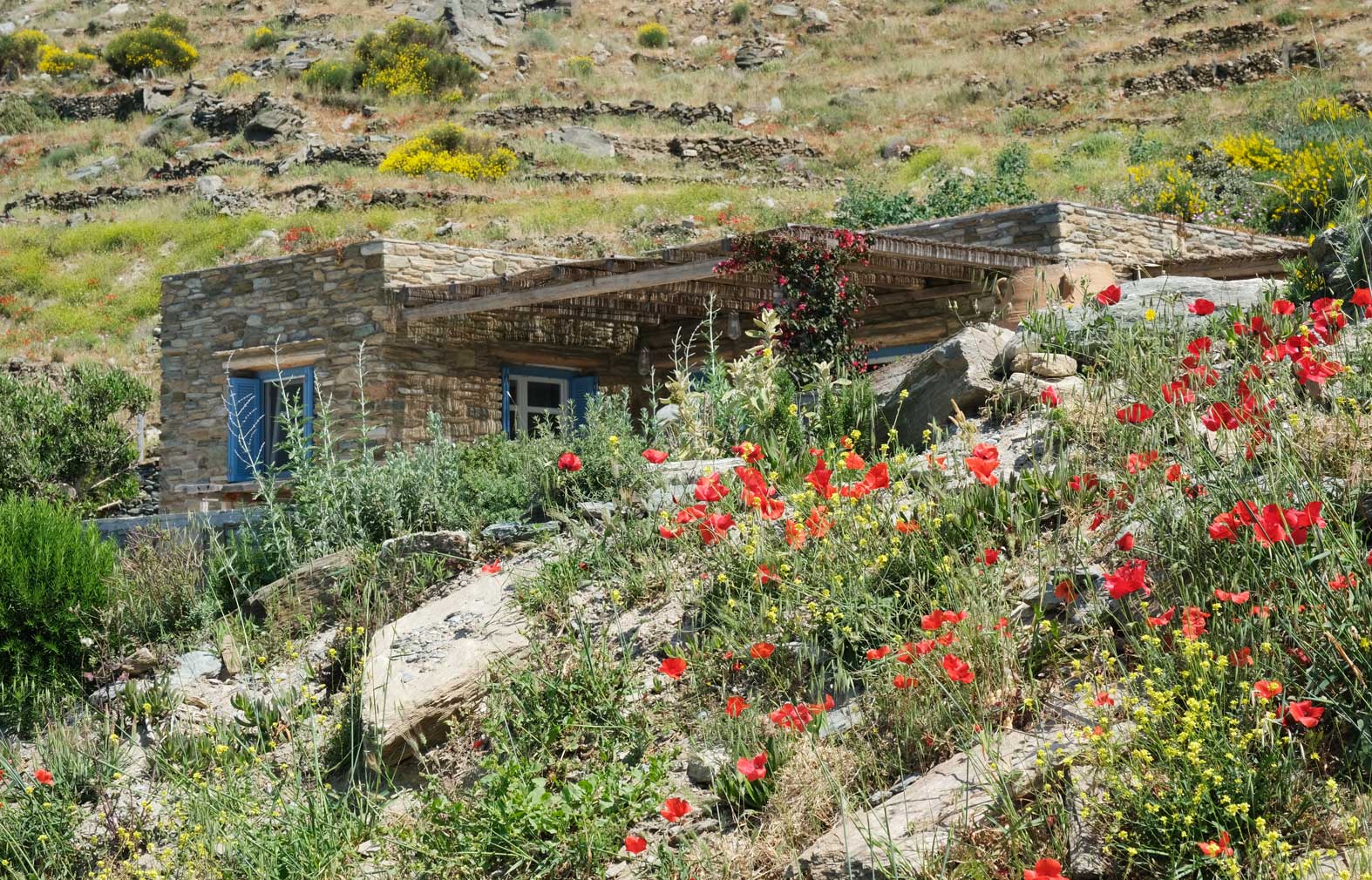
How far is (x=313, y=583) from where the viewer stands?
5594mm

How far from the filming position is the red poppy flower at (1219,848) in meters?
2.31

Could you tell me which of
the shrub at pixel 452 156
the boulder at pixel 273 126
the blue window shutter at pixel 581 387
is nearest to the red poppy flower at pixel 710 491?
the blue window shutter at pixel 581 387

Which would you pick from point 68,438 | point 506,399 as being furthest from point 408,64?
point 506,399

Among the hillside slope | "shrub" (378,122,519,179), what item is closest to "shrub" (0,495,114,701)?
the hillside slope

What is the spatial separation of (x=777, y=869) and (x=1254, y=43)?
29096 mm

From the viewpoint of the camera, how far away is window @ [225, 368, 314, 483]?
12.7 metres

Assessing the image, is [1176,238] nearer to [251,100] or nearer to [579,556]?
[579,556]

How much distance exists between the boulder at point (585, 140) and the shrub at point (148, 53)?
1449 centimetres

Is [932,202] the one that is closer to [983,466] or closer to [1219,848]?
[983,466]

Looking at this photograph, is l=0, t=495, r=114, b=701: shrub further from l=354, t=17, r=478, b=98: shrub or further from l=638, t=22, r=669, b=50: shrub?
l=638, t=22, r=669, b=50: shrub

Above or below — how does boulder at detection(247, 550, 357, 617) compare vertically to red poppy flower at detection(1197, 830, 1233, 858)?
below

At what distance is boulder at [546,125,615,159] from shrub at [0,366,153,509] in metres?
13.6

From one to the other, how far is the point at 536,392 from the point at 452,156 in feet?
46.4

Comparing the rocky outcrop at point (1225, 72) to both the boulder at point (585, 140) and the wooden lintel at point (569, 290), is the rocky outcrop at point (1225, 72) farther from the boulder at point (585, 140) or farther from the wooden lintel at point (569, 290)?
the wooden lintel at point (569, 290)
